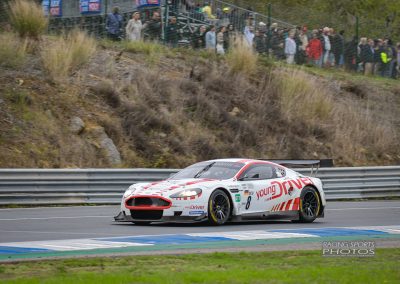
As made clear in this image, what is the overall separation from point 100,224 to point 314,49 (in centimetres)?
2046

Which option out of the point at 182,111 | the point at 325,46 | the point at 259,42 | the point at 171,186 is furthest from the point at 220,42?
the point at 171,186

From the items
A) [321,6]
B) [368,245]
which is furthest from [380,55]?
[368,245]

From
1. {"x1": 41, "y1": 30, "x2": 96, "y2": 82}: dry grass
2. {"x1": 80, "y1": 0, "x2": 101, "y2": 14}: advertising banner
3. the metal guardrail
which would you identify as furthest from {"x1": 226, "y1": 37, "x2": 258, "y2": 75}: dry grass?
the metal guardrail

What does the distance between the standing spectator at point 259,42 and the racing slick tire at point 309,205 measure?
54.1 ft

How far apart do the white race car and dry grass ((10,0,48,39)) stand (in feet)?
43.9

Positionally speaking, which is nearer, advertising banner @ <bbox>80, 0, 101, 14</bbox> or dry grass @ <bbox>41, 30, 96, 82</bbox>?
dry grass @ <bbox>41, 30, 96, 82</bbox>

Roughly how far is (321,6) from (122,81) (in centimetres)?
2501

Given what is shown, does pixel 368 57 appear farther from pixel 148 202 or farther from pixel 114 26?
pixel 148 202

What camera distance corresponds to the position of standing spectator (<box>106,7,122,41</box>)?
30517 mm

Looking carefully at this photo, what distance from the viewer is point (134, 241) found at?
42.5ft

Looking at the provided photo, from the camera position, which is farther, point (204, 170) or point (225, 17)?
point (225, 17)

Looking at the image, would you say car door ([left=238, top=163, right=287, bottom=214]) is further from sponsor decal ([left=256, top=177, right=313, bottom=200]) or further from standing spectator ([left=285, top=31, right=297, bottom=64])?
standing spectator ([left=285, top=31, right=297, bottom=64])

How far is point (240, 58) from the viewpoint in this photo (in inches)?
1270

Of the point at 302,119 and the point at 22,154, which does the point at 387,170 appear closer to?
the point at 302,119
